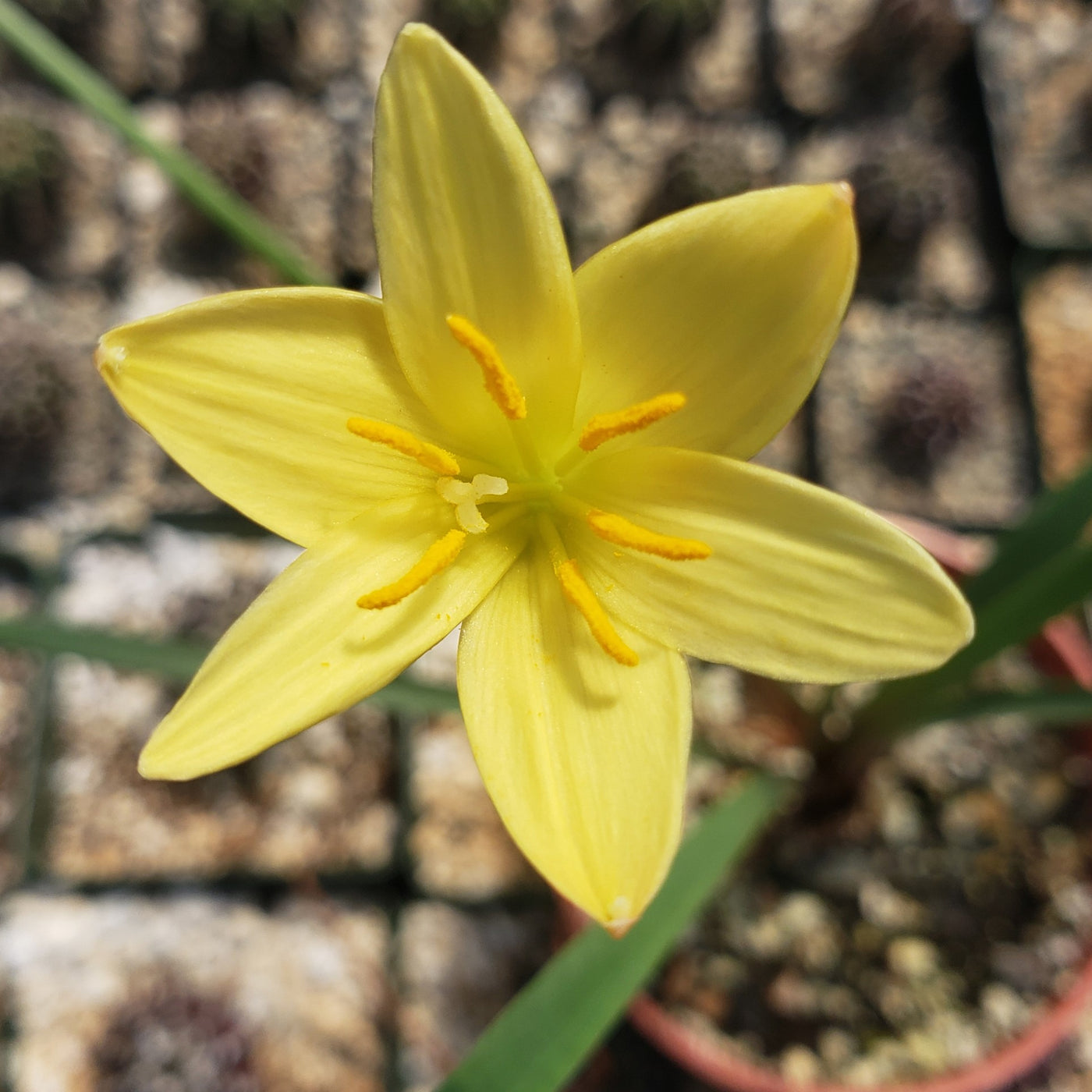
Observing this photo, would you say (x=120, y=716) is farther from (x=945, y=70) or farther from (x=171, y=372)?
(x=945, y=70)

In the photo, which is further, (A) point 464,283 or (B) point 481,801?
(B) point 481,801

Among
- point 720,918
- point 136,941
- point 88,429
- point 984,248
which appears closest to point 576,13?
point 984,248

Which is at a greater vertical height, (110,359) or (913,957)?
(110,359)

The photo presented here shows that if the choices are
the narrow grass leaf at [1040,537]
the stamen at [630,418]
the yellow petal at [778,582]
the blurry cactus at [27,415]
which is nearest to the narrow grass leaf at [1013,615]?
the narrow grass leaf at [1040,537]

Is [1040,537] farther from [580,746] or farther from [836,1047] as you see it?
[836,1047]

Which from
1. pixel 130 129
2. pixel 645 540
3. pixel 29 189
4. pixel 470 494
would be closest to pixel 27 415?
pixel 29 189

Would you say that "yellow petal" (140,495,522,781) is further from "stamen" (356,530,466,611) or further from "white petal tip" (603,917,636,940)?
"white petal tip" (603,917,636,940)
